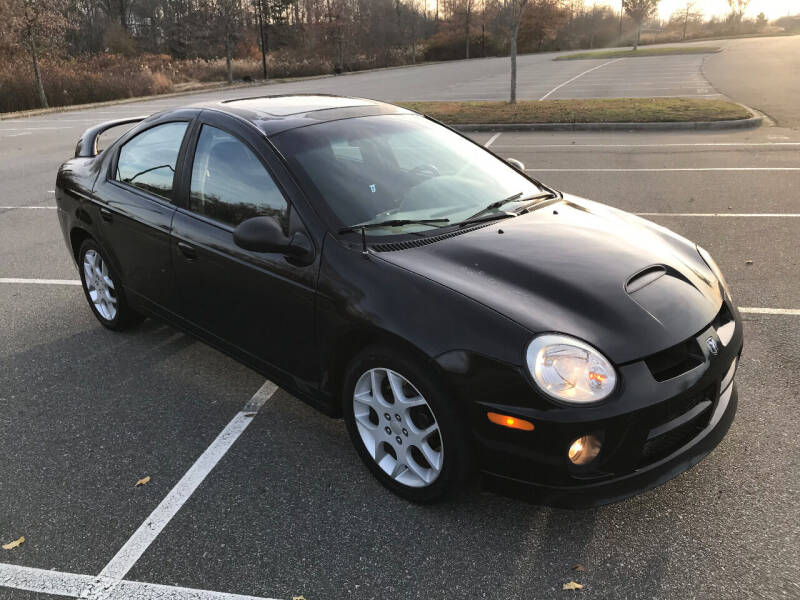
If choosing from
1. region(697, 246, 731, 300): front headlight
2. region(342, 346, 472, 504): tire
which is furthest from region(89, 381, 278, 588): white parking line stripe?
region(697, 246, 731, 300): front headlight

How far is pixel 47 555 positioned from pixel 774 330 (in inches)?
168

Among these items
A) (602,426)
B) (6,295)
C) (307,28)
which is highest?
(307,28)

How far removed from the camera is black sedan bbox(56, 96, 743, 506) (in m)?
2.27

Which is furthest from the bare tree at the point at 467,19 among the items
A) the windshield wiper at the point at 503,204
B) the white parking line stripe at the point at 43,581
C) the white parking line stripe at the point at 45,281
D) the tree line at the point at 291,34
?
the white parking line stripe at the point at 43,581

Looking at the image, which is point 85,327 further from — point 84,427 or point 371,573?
point 371,573

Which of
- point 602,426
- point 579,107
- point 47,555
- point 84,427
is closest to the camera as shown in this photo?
point 602,426

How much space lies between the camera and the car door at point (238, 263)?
296cm

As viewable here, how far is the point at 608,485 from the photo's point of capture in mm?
2281

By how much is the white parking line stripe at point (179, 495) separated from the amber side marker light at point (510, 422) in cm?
147

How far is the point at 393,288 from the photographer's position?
2557 millimetres

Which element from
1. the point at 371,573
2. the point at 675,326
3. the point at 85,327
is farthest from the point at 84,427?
the point at 675,326

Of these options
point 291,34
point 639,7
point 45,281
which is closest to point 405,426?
point 45,281

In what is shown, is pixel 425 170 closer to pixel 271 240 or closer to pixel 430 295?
pixel 271 240

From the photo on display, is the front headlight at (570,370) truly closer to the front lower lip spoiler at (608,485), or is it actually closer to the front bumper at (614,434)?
the front bumper at (614,434)
